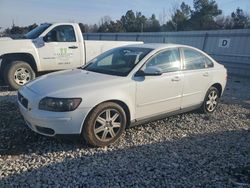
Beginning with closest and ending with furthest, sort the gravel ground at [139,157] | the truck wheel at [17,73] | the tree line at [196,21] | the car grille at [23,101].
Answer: the gravel ground at [139,157]
the car grille at [23,101]
the truck wheel at [17,73]
the tree line at [196,21]

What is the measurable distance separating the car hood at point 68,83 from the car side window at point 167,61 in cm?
83

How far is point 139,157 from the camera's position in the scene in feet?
14.4

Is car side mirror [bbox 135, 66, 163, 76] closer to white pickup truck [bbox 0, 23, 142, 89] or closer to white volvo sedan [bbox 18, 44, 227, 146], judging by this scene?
white volvo sedan [bbox 18, 44, 227, 146]

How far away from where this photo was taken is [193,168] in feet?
13.5

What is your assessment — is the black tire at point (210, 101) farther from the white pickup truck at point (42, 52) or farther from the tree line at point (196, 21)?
the tree line at point (196, 21)

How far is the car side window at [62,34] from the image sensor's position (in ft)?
29.6

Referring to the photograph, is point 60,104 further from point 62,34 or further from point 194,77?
point 62,34

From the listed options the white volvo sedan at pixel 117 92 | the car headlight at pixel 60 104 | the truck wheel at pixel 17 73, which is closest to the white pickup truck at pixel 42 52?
the truck wheel at pixel 17 73

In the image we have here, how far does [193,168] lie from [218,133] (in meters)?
1.65

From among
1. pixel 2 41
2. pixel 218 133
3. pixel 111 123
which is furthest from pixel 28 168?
pixel 2 41

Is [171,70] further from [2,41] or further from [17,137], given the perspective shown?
[2,41]

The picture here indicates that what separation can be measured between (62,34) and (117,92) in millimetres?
5234

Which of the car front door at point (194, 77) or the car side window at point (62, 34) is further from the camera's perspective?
the car side window at point (62, 34)

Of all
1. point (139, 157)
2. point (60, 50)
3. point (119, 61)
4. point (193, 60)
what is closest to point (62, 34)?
point (60, 50)
